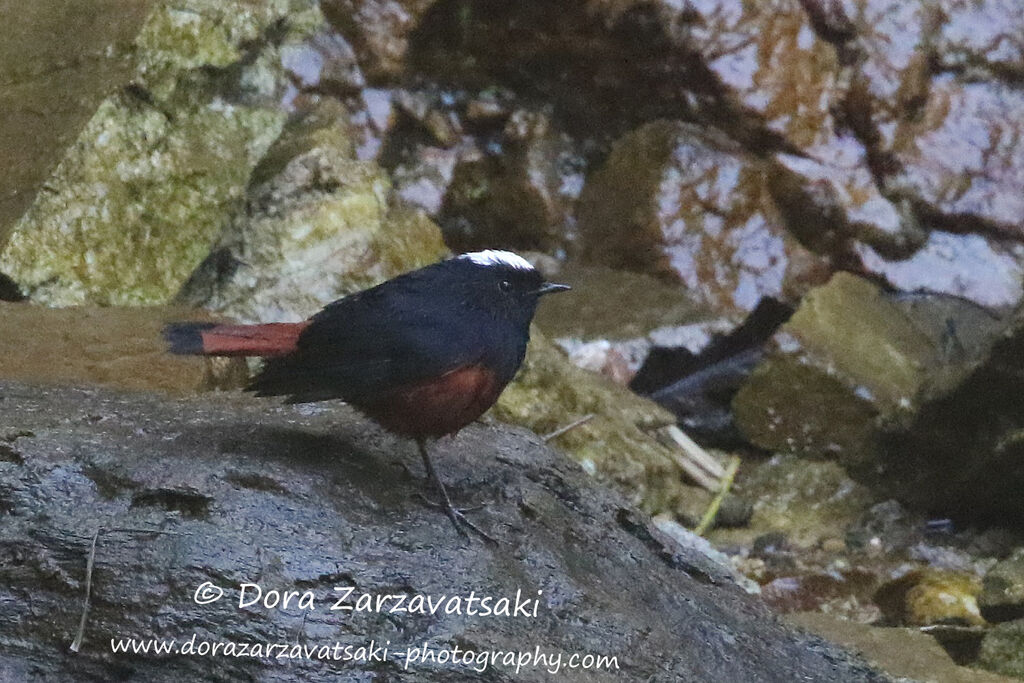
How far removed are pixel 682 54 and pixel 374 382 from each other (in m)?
5.83

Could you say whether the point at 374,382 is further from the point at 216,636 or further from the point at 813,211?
the point at 813,211

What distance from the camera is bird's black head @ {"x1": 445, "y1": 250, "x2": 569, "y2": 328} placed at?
3.24m

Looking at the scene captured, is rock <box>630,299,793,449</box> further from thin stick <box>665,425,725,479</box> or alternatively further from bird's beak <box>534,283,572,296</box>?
bird's beak <box>534,283,572,296</box>

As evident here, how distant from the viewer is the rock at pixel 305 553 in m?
2.40

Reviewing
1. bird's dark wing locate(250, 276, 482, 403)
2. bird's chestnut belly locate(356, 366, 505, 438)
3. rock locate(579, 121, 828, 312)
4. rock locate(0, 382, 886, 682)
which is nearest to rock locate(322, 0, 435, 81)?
rock locate(579, 121, 828, 312)

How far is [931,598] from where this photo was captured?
5008 mm

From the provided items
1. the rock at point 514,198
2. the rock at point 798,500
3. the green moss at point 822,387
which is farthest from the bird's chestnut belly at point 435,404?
the rock at point 514,198

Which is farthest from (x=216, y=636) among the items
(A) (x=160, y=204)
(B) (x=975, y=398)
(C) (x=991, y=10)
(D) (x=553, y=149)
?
(C) (x=991, y=10)

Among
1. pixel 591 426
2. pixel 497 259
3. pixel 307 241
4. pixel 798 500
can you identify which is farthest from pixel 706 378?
pixel 497 259

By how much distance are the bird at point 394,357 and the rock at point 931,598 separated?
2.78 meters

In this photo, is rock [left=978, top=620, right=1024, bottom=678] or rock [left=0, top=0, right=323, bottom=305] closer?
rock [left=978, top=620, right=1024, bottom=678]

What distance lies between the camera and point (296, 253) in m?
5.85

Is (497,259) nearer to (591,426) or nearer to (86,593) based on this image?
(86,593)

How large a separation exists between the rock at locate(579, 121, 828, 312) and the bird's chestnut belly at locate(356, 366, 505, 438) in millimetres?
4922
